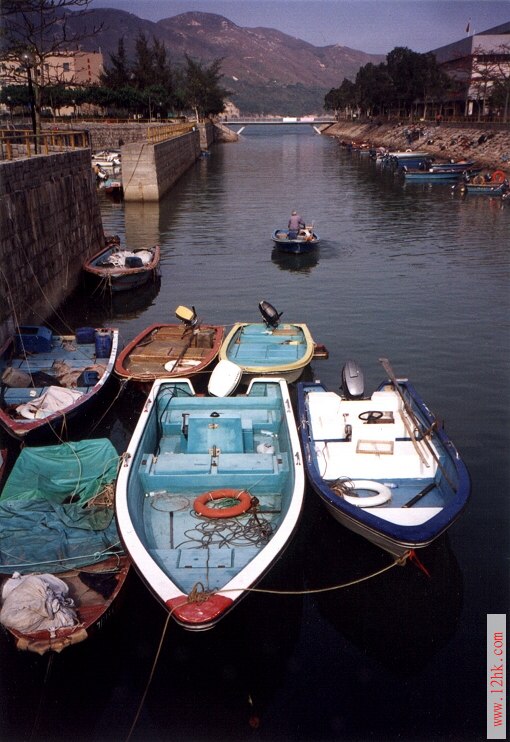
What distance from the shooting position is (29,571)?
26.7 ft

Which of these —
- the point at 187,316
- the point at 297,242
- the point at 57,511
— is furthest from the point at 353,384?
the point at 297,242

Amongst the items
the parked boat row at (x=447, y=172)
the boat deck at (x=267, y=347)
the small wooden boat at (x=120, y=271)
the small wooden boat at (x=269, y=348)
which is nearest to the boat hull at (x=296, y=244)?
the small wooden boat at (x=120, y=271)

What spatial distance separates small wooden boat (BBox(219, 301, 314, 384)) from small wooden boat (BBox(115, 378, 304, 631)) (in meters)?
1.69

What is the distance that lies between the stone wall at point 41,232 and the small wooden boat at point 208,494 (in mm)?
7247

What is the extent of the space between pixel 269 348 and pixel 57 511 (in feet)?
26.5

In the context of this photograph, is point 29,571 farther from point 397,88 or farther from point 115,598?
point 397,88

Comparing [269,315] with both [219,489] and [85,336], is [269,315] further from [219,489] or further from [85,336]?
[219,489]

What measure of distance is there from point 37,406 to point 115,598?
6079 mm

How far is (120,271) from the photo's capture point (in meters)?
23.5

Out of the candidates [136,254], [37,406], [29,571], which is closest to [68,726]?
[29,571]

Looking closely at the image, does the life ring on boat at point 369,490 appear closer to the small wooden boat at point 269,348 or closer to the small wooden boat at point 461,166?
the small wooden boat at point 269,348

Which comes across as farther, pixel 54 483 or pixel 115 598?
pixel 54 483

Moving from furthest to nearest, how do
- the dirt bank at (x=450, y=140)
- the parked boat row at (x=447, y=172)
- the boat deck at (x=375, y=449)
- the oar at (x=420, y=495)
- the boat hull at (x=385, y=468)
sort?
the dirt bank at (x=450, y=140)
the parked boat row at (x=447, y=172)
the boat deck at (x=375, y=449)
the oar at (x=420, y=495)
the boat hull at (x=385, y=468)

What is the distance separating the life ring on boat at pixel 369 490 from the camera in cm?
919
